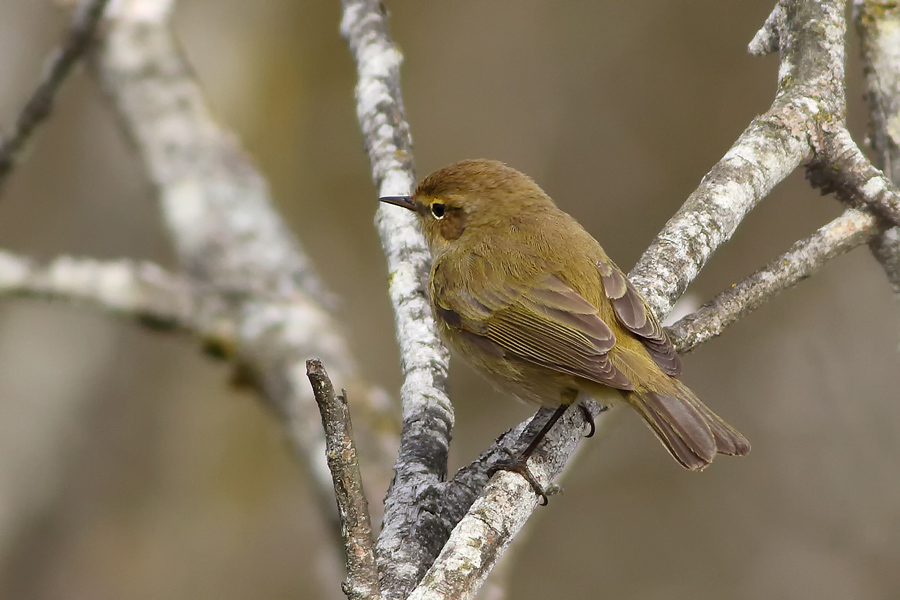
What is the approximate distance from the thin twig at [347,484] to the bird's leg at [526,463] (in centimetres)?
82

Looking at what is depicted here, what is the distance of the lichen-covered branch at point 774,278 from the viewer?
3064 mm

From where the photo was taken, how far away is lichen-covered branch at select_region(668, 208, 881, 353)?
306cm

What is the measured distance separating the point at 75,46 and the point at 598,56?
5.55 meters

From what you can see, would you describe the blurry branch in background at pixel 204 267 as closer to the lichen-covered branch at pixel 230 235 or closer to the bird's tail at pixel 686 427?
the lichen-covered branch at pixel 230 235

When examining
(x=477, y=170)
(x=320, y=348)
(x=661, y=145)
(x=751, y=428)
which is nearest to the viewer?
(x=477, y=170)

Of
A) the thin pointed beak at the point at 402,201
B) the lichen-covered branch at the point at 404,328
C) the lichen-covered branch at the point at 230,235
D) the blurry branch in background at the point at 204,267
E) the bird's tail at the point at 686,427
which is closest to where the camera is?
the lichen-covered branch at the point at 404,328

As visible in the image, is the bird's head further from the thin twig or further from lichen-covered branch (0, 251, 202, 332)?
the thin twig

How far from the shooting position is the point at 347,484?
1771 mm

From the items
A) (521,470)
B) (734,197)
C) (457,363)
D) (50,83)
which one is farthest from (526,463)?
(457,363)

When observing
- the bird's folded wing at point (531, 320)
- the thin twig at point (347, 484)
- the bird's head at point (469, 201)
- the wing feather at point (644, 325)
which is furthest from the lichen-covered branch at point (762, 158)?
the thin twig at point (347, 484)

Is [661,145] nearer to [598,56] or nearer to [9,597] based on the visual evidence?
[598,56]

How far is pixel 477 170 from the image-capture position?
4.08 metres

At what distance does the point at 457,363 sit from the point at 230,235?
11.6 feet

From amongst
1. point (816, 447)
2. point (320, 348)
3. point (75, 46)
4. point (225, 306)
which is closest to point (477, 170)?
point (320, 348)
